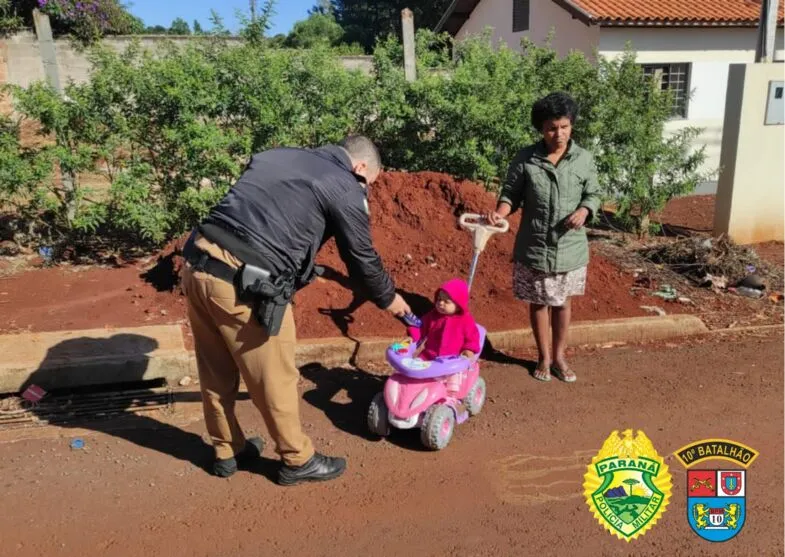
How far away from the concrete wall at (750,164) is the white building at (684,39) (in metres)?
5.85

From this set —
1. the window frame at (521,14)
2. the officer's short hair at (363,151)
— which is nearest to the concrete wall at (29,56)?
the window frame at (521,14)

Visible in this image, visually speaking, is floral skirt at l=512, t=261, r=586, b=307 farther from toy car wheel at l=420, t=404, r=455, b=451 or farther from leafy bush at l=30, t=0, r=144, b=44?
leafy bush at l=30, t=0, r=144, b=44

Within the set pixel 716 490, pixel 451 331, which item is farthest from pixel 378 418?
pixel 716 490

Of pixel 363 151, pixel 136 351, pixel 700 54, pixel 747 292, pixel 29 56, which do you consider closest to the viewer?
pixel 363 151

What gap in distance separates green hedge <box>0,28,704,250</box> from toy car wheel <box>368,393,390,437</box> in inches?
135

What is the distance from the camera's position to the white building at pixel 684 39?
538 inches

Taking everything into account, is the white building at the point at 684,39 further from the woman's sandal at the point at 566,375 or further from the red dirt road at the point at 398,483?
the red dirt road at the point at 398,483

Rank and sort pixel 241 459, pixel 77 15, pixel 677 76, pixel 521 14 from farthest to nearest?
pixel 521 14, pixel 77 15, pixel 677 76, pixel 241 459

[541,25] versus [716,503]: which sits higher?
[541,25]

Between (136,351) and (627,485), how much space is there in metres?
3.30

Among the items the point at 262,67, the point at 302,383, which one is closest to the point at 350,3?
the point at 262,67

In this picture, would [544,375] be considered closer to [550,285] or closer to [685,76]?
[550,285]

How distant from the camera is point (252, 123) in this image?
6.69 m

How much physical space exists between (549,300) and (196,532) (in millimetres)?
2612
